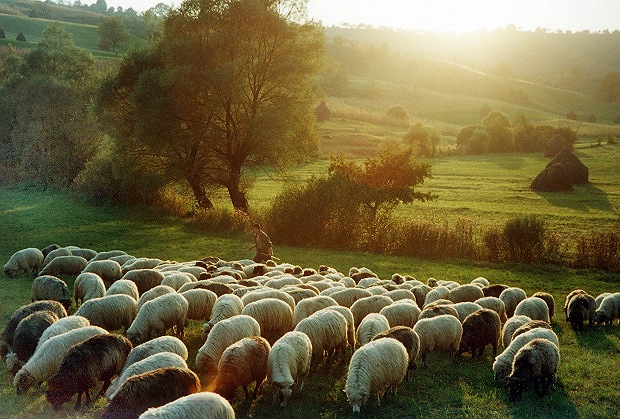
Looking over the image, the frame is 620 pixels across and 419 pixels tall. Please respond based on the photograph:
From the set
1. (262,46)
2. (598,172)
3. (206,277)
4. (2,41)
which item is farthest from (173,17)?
(2,41)

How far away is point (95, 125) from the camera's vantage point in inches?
1505

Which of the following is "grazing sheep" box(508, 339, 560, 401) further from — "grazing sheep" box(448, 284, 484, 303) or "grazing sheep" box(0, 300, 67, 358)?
"grazing sheep" box(0, 300, 67, 358)

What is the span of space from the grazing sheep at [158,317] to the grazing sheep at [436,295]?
6116 millimetres

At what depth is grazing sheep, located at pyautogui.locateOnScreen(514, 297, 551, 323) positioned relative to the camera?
507 inches

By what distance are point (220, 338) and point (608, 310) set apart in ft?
33.5

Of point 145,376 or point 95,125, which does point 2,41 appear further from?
point 145,376

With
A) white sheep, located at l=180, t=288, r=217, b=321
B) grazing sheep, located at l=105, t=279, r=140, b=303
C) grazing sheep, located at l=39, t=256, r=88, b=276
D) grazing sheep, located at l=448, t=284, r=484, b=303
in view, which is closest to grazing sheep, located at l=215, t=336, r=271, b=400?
white sheep, located at l=180, t=288, r=217, b=321

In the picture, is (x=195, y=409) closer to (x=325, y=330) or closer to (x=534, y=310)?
(x=325, y=330)

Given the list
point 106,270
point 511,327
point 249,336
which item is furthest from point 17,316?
point 511,327

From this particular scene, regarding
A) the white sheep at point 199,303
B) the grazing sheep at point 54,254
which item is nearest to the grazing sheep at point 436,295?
the white sheep at point 199,303

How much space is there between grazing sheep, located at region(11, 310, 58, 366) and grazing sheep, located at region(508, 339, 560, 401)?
28.5 ft

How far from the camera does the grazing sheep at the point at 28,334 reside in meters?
10.1

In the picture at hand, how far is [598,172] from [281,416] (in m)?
49.3

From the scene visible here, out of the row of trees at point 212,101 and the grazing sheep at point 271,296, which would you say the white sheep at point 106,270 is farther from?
the row of trees at point 212,101
